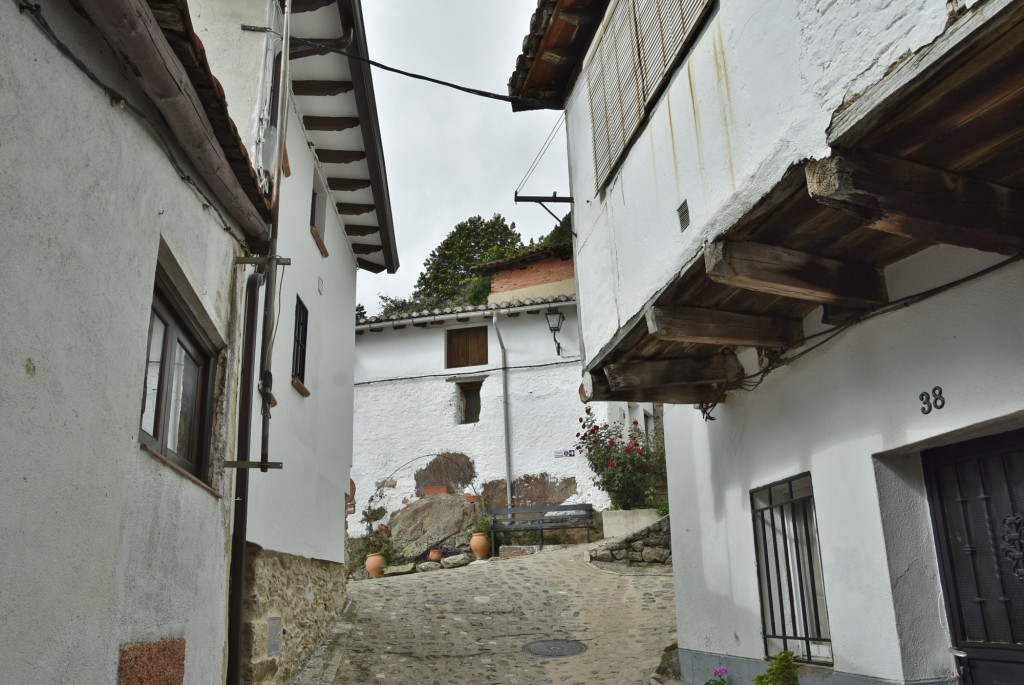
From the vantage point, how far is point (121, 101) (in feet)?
12.5

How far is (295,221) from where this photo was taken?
28.8 feet

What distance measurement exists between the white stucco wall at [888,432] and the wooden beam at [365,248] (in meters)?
7.32

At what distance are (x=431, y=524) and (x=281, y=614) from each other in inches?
403

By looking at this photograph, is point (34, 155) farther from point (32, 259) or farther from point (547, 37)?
point (547, 37)

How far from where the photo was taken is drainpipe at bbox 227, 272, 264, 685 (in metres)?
5.48

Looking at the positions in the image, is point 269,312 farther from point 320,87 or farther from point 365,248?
point 365,248

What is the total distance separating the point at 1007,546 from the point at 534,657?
5.78 m

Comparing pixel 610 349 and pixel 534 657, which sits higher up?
pixel 610 349

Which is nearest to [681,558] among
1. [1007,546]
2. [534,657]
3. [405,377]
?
[534,657]

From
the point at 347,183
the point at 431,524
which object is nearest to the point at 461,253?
the point at 431,524

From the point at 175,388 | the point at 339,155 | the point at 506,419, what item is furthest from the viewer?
the point at 506,419

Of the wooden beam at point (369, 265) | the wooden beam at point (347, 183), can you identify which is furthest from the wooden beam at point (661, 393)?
the wooden beam at point (369, 265)

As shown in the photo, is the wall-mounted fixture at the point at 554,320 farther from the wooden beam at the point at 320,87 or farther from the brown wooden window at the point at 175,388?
the brown wooden window at the point at 175,388

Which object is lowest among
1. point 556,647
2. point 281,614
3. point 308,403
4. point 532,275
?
point 556,647
